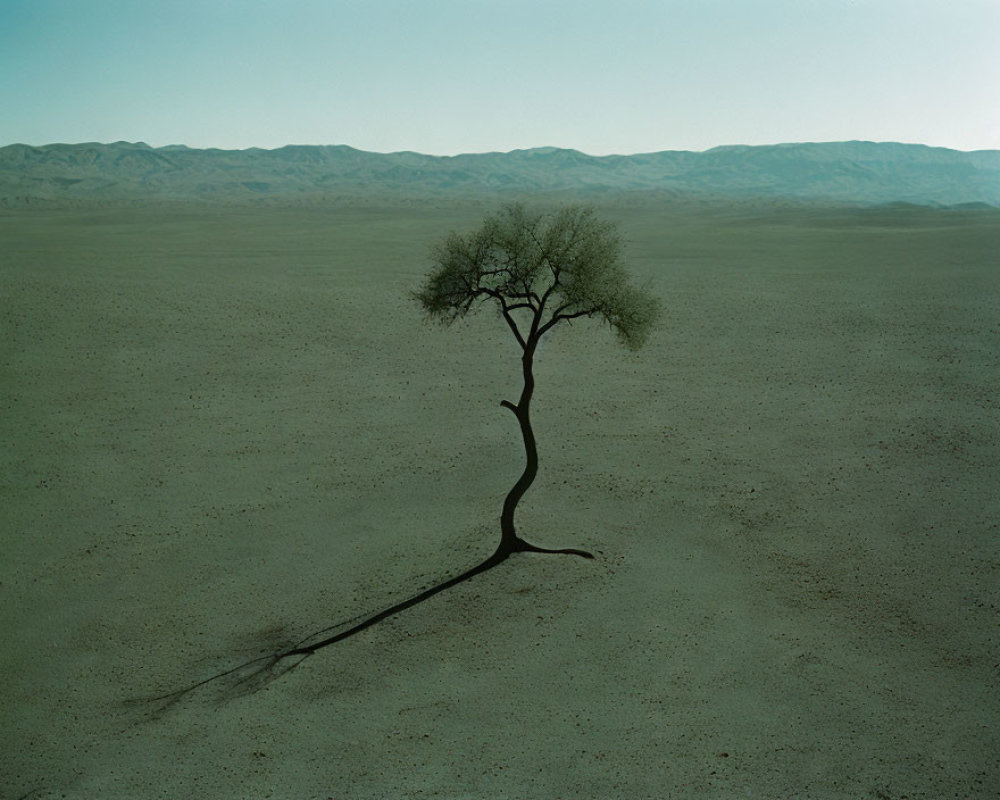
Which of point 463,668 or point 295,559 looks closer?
point 463,668

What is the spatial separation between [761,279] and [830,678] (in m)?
34.7

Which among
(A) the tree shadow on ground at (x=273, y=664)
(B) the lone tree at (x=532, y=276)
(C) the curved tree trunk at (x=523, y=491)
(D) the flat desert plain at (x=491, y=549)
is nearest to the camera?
(D) the flat desert plain at (x=491, y=549)

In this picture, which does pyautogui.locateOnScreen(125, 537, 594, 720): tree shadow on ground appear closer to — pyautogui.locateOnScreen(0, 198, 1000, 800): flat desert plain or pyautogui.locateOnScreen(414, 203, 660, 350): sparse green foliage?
pyautogui.locateOnScreen(0, 198, 1000, 800): flat desert plain

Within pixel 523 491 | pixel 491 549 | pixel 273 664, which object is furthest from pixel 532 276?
pixel 273 664

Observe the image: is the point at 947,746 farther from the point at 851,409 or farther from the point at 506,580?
the point at 851,409

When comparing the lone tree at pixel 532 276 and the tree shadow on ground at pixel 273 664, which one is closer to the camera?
the tree shadow on ground at pixel 273 664

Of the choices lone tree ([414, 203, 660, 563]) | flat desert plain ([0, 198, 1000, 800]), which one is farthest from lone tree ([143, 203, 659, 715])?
flat desert plain ([0, 198, 1000, 800])

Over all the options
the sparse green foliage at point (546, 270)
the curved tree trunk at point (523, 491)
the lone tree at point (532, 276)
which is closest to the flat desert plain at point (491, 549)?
the curved tree trunk at point (523, 491)

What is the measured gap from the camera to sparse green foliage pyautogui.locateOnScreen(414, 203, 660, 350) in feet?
53.5

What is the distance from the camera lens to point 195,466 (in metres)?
22.5

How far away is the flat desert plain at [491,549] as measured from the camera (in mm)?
11664

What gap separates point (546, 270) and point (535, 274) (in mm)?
484

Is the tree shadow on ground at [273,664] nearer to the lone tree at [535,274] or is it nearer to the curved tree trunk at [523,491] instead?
the curved tree trunk at [523,491]

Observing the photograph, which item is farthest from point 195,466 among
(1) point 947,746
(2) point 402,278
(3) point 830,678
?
(2) point 402,278
